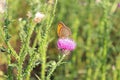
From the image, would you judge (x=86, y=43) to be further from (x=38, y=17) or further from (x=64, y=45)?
(x=38, y=17)

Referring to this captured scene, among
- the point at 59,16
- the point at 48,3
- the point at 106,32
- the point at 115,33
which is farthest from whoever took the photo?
the point at 115,33

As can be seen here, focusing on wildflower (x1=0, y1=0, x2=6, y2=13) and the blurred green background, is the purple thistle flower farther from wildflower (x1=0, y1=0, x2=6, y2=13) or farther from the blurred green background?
the blurred green background

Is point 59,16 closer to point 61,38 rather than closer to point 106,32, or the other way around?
point 106,32

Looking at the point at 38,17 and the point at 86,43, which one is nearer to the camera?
the point at 38,17

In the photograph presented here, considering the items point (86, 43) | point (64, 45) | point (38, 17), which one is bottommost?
point (86, 43)

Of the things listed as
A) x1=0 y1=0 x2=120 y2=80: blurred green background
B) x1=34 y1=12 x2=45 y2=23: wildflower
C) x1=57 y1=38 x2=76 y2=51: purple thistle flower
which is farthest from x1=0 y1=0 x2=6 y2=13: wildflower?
x1=0 y1=0 x2=120 y2=80: blurred green background

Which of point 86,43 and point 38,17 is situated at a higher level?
point 38,17

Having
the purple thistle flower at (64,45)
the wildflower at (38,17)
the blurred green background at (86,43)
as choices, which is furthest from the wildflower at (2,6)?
the blurred green background at (86,43)

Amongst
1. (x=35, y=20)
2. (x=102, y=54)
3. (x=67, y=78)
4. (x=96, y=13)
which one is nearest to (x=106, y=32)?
(x=102, y=54)

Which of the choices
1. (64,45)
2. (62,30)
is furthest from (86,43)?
(62,30)
